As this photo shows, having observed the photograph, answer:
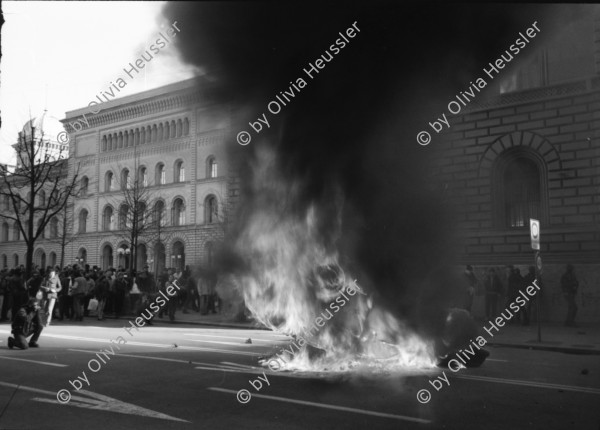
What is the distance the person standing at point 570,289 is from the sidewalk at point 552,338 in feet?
1.03

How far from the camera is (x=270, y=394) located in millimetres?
6855

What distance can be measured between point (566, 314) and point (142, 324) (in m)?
14.4

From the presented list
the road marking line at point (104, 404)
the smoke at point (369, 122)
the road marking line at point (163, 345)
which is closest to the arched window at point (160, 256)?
the road marking line at point (163, 345)

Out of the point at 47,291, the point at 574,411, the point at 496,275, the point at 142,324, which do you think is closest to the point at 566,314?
the point at 496,275

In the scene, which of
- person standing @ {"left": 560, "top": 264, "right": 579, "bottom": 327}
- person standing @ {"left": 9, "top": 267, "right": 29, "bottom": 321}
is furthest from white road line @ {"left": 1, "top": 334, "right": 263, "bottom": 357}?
person standing @ {"left": 560, "top": 264, "right": 579, "bottom": 327}

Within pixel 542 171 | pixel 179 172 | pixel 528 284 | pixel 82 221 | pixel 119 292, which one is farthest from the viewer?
pixel 82 221

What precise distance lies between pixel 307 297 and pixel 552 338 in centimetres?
841

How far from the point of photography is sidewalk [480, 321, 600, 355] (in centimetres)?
1194

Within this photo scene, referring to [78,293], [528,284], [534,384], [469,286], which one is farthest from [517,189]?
[78,293]

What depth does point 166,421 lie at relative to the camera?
571cm

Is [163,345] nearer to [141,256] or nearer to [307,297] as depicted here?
[307,297]

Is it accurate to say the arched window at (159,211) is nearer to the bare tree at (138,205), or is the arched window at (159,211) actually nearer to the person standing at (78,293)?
the bare tree at (138,205)

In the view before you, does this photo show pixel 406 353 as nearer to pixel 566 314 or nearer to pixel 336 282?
pixel 336 282

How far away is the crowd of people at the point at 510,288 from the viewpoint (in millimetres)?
15898
